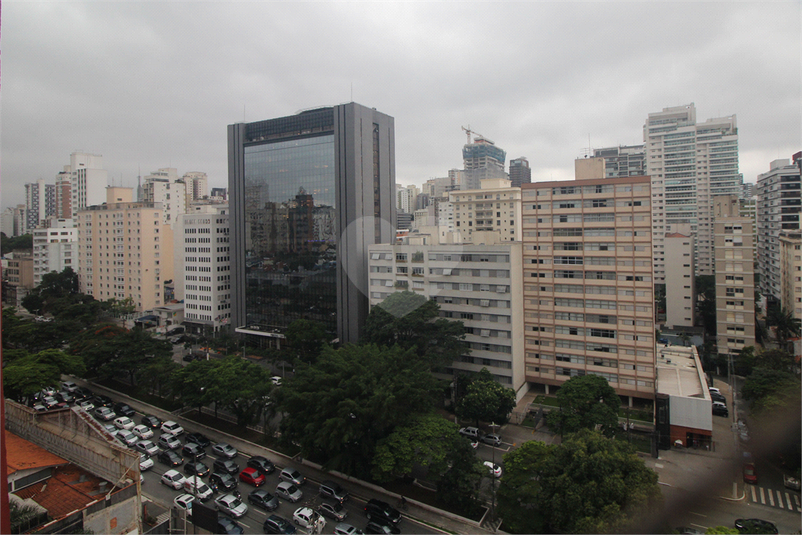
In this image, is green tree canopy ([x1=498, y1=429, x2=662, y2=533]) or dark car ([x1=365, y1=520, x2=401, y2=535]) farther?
dark car ([x1=365, y1=520, x2=401, y2=535])

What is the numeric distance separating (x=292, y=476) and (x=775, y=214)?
79.3 ft

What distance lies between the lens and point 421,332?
492 inches

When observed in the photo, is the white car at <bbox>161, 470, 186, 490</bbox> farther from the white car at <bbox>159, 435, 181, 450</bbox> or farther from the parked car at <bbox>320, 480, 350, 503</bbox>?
the parked car at <bbox>320, 480, 350, 503</bbox>

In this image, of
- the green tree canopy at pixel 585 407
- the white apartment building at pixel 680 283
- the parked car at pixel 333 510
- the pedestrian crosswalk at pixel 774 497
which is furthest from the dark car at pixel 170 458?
the white apartment building at pixel 680 283

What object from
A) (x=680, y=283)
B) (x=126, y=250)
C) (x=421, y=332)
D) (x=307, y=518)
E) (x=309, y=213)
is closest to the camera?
(x=307, y=518)

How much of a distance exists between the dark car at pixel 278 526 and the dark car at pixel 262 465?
1.68 m

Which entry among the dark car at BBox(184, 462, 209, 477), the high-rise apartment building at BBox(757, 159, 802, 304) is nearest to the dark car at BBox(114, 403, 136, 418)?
the dark car at BBox(184, 462, 209, 477)

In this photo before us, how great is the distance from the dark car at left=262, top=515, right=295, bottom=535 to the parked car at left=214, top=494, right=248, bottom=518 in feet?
1.79

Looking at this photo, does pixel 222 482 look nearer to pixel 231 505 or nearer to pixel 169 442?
pixel 231 505

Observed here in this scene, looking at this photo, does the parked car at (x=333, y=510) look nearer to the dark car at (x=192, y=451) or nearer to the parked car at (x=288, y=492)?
the parked car at (x=288, y=492)

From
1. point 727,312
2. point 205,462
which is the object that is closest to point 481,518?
point 205,462

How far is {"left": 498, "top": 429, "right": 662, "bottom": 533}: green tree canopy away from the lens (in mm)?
5512

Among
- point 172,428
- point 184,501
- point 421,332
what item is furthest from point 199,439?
point 421,332

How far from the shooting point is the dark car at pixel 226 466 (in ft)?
28.9
